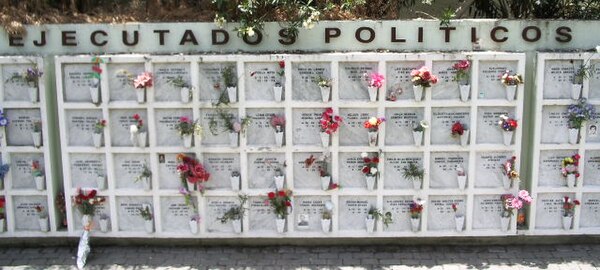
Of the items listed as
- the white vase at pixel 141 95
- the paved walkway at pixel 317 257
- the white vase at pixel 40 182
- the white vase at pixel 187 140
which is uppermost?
the white vase at pixel 141 95

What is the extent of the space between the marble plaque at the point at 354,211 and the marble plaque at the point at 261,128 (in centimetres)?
87

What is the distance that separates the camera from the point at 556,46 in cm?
604

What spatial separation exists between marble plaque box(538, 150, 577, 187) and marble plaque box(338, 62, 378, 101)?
1832 mm

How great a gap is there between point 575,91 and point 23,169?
5.35 meters

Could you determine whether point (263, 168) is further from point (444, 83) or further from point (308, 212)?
point (444, 83)

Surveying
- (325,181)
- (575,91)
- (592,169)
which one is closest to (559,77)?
(575,91)

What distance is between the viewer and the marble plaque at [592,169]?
609 cm

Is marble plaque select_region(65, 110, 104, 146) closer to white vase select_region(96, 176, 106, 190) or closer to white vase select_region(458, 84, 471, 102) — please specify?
white vase select_region(96, 176, 106, 190)

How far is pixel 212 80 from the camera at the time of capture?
5.98 m

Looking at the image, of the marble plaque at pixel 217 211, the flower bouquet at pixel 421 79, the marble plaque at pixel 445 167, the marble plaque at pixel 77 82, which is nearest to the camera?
the flower bouquet at pixel 421 79

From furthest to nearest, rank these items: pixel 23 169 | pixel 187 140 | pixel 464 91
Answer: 1. pixel 23 169
2. pixel 187 140
3. pixel 464 91

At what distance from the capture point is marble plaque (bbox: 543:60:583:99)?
5.93 m

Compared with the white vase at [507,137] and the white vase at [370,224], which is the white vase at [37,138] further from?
the white vase at [507,137]

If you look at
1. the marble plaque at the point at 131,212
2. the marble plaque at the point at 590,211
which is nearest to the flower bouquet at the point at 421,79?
the marble plaque at the point at 590,211
